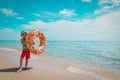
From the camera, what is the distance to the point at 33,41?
6559 millimetres

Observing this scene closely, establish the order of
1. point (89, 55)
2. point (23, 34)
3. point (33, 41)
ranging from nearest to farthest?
point (23, 34), point (33, 41), point (89, 55)

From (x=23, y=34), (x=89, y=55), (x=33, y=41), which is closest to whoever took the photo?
(x=23, y=34)

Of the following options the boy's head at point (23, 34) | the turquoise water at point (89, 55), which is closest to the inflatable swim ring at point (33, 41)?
the boy's head at point (23, 34)

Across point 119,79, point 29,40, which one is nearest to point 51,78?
point 29,40

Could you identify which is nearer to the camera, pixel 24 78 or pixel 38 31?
pixel 24 78

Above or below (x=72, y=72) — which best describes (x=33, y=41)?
above

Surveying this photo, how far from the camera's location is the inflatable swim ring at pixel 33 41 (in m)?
6.25

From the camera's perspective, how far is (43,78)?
4957 millimetres

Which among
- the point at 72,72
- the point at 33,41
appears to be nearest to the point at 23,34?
the point at 33,41

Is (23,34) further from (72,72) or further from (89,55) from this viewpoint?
(89,55)

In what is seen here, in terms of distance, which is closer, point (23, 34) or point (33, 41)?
point (23, 34)

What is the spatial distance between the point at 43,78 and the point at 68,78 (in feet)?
3.12

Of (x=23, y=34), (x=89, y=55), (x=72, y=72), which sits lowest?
(x=89, y=55)

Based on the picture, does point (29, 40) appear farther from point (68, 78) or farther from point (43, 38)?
point (68, 78)
